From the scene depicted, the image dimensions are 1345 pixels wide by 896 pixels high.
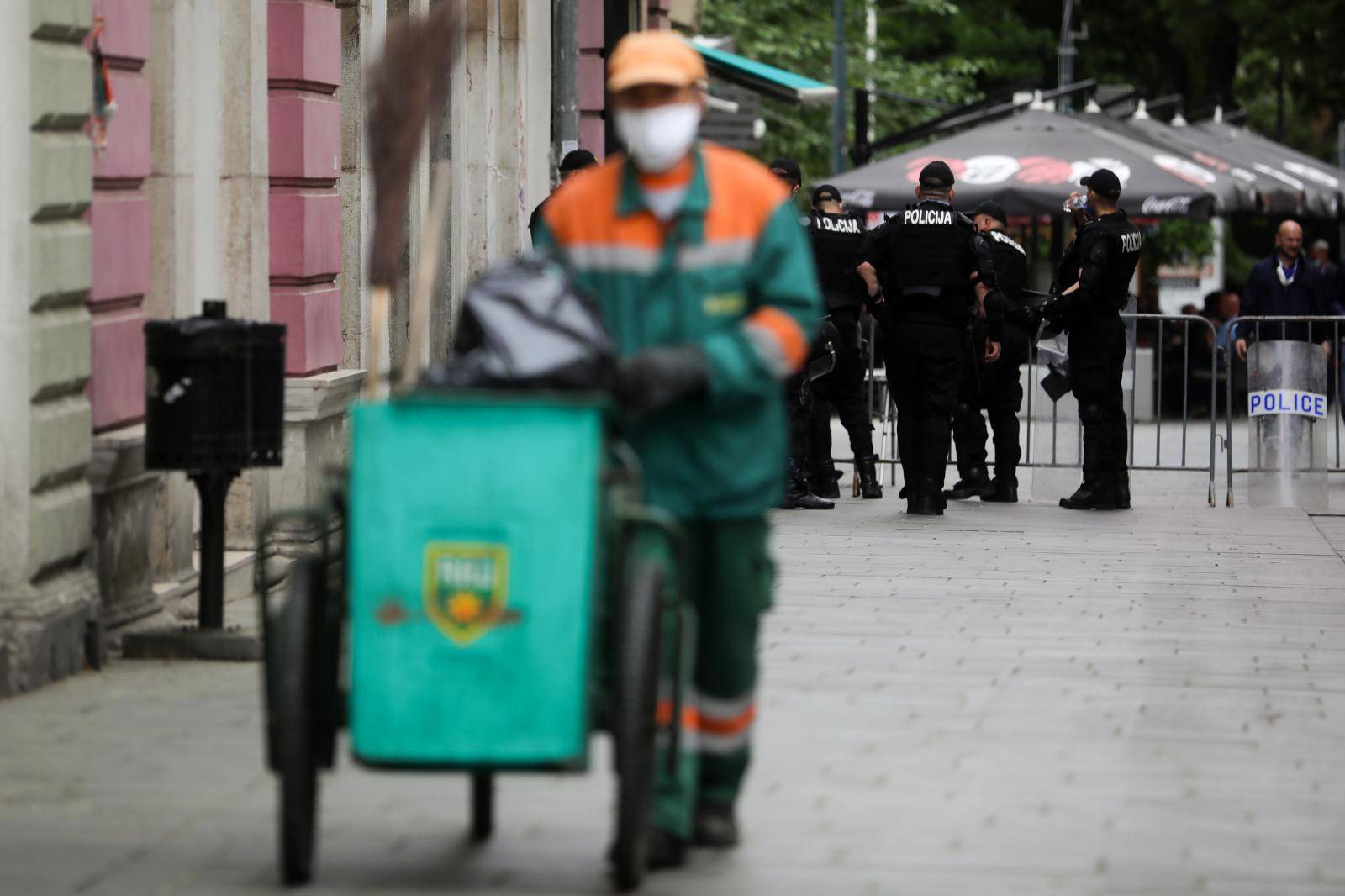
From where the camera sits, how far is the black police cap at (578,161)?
13.3m

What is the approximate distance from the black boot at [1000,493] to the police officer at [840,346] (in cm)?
67

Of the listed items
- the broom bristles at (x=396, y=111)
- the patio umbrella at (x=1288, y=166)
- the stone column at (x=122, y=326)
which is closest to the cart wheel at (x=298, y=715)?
the broom bristles at (x=396, y=111)

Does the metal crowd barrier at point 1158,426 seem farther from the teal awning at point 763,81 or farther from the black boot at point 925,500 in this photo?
the teal awning at point 763,81

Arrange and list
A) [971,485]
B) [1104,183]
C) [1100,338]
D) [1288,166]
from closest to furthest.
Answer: [1104,183] → [1100,338] → [971,485] → [1288,166]

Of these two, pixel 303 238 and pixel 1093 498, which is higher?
pixel 303 238

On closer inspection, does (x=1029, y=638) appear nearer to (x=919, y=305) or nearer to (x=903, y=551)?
(x=903, y=551)

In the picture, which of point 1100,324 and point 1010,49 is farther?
point 1010,49

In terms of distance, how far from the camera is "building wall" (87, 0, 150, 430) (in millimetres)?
9094

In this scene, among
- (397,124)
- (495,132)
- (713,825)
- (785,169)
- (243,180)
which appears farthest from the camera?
(495,132)

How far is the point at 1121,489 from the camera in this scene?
610 inches

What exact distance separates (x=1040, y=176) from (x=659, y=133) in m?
18.3

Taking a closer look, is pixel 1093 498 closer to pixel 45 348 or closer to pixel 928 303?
pixel 928 303

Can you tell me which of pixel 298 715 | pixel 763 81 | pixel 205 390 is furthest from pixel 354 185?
pixel 763 81

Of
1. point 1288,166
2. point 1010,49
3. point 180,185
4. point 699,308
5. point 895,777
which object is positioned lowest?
point 895,777
